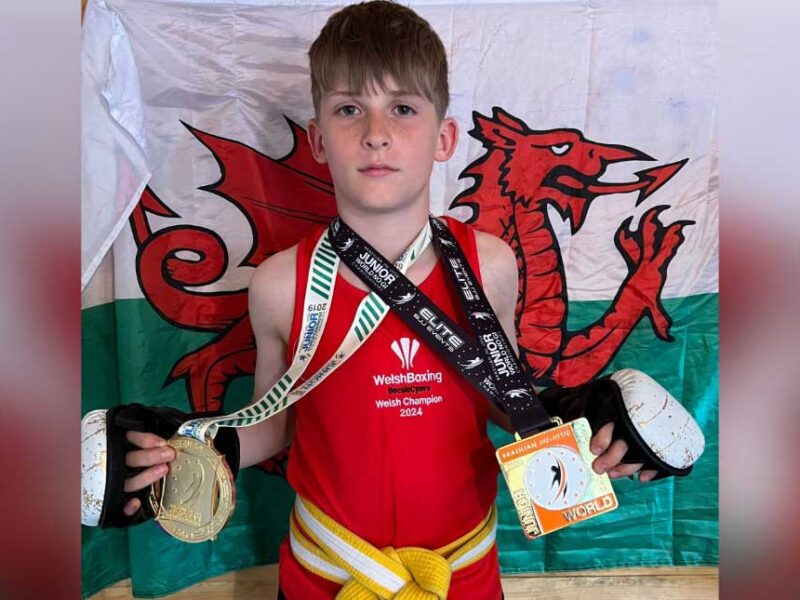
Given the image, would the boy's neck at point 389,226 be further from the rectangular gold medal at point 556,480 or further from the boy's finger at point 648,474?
the boy's finger at point 648,474

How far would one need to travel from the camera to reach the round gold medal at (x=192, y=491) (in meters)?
0.99

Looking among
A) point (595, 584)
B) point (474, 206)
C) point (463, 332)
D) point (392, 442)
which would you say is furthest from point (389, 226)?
point (595, 584)

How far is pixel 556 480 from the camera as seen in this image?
39.3 inches

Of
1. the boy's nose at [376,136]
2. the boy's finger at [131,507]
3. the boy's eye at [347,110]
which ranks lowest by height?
the boy's finger at [131,507]

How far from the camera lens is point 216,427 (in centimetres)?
102

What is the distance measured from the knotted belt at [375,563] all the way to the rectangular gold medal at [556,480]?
155mm

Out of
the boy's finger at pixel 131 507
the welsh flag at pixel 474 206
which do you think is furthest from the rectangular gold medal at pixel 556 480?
the welsh flag at pixel 474 206

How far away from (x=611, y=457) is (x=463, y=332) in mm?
263

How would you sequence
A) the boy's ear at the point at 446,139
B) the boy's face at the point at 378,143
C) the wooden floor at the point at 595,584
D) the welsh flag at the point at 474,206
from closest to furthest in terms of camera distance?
the boy's face at the point at 378,143
the boy's ear at the point at 446,139
the welsh flag at the point at 474,206
the wooden floor at the point at 595,584

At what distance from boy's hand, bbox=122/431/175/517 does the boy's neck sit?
422 mm

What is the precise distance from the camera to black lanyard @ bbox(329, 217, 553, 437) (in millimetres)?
1049

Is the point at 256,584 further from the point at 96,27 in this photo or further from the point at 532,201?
the point at 96,27

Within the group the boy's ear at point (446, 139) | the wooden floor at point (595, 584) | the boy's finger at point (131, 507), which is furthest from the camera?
the wooden floor at point (595, 584)
